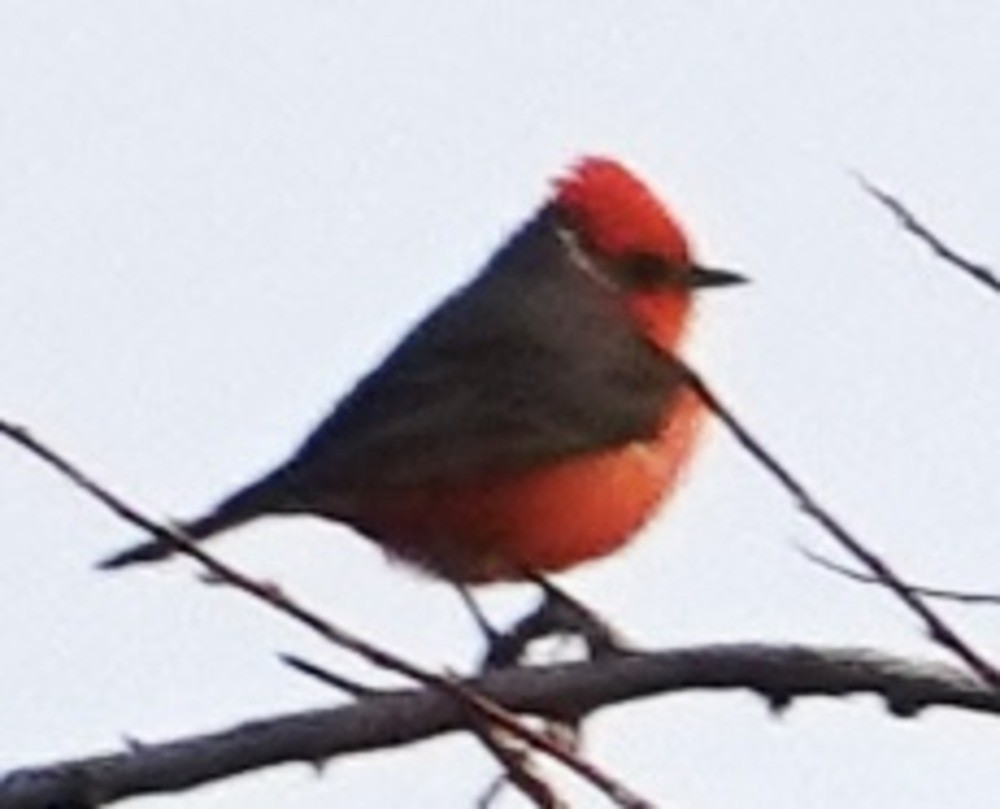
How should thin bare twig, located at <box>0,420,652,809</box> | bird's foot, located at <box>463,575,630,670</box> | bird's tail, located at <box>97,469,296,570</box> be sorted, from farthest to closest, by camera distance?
bird's tail, located at <box>97,469,296,570</box>
bird's foot, located at <box>463,575,630,670</box>
thin bare twig, located at <box>0,420,652,809</box>

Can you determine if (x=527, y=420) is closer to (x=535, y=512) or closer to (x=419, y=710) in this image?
(x=535, y=512)

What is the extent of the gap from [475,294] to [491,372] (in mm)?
527

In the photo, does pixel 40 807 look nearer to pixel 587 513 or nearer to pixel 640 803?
pixel 640 803

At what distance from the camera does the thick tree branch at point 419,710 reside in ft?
8.47

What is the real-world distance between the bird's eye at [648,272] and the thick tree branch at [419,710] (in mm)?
3805

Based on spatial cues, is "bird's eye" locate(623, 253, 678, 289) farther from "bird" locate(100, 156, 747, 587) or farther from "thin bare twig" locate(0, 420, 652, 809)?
"thin bare twig" locate(0, 420, 652, 809)

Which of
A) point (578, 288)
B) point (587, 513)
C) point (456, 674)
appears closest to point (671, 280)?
point (578, 288)

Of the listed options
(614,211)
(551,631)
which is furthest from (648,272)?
(551,631)

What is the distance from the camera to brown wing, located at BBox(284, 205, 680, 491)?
6.07 m

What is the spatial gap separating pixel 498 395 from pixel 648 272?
46 cm

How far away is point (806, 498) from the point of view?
219cm

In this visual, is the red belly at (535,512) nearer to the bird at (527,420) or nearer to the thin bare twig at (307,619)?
the bird at (527,420)

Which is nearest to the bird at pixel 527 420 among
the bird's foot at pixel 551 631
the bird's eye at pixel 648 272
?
the bird's eye at pixel 648 272

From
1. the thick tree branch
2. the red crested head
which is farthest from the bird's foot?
the red crested head
